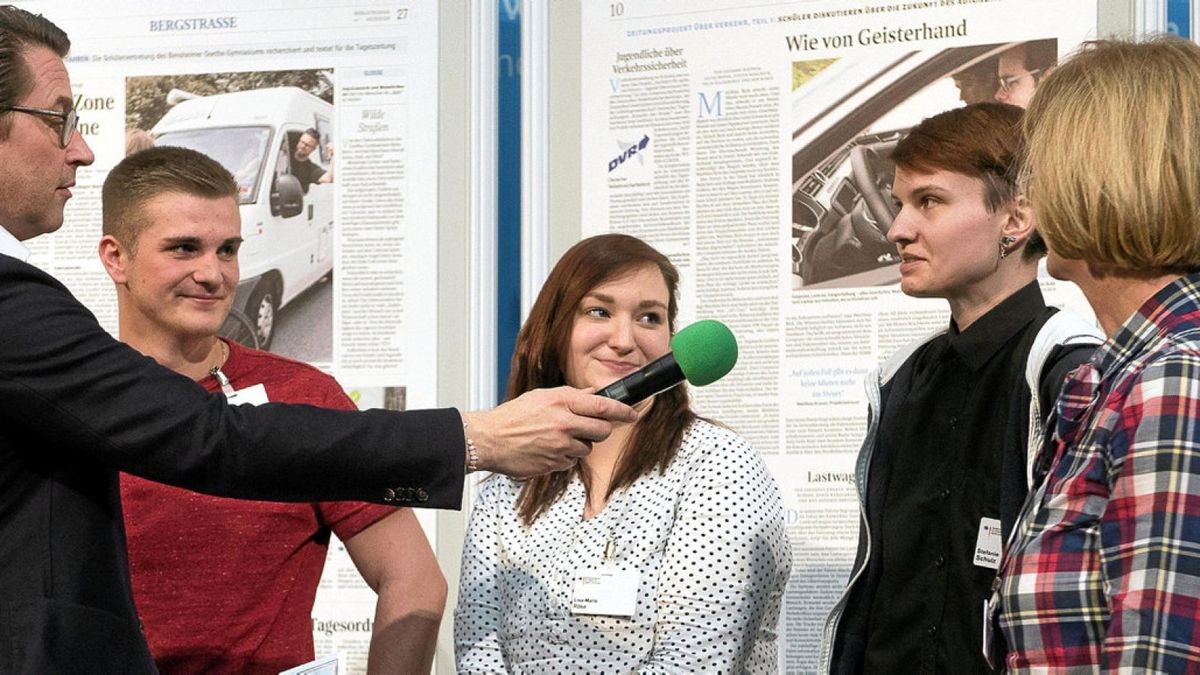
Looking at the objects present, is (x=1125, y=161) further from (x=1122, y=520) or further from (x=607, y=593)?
(x=607, y=593)

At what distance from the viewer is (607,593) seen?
2.62 metres

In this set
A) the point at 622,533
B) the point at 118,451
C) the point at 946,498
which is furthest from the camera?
the point at 622,533

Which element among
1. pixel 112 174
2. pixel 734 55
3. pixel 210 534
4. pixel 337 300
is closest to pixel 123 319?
pixel 112 174

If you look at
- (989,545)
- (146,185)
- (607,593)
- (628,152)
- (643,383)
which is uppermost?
(628,152)

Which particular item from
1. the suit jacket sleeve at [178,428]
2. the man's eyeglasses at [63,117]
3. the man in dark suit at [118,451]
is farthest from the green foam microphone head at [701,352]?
the man's eyeglasses at [63,117]

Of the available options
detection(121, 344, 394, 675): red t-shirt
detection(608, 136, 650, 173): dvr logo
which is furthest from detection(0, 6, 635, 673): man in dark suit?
detection(608, 136, 650, 173): dvr logo

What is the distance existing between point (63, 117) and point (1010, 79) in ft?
6.97

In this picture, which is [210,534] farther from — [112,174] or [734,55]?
[734,55]

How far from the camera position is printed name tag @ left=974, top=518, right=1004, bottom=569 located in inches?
90.7

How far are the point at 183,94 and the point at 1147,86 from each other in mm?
2951

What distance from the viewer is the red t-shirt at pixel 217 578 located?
2471 millimetres

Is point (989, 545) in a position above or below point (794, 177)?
below

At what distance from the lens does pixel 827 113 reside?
3400mm

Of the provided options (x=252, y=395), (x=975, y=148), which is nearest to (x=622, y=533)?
(x=252, y=395)
